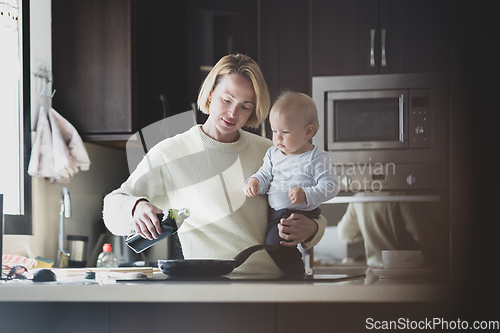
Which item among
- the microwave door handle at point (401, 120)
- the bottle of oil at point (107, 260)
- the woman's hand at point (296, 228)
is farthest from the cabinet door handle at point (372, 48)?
the bottle of oil at point (107, 260)

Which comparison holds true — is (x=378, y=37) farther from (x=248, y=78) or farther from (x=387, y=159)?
(x=248, y=78)

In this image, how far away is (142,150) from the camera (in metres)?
2.21

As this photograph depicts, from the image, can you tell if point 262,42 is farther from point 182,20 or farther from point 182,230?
point 182,230

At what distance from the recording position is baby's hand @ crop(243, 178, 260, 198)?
1230 millimetres

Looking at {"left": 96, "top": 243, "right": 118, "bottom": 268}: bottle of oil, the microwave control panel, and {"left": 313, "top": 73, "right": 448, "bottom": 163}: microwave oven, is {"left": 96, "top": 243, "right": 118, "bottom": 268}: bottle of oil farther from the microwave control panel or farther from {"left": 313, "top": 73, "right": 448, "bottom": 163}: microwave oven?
the microwave control panel

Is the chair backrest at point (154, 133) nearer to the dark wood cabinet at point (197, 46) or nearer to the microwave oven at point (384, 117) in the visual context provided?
the dark wood cabinet at point (197, 46)

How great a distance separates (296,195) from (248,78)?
0.32 metres

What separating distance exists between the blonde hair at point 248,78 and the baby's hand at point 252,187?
148 millimetres

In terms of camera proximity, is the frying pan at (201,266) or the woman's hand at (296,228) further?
the woman's hand at (296,228)

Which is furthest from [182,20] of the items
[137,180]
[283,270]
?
[283,270]

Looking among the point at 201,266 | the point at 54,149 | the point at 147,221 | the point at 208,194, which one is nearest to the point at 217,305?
the point at 201,266

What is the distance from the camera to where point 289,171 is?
1.27 meters

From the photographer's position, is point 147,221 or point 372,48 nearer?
point 147,221

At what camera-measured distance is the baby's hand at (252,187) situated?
1230 millimetres
